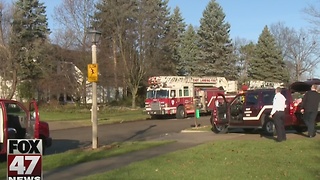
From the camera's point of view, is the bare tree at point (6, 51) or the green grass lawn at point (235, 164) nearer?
the green grass lawn at point (235, 164)

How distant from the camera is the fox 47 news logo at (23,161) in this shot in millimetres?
5102

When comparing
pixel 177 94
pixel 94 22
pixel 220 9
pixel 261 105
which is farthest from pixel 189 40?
pixel 261 105

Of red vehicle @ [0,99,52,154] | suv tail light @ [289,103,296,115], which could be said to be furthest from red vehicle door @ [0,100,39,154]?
suv tail light @ [289,103,296,115]

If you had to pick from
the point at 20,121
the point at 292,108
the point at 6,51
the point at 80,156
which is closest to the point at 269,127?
the point at 292,108

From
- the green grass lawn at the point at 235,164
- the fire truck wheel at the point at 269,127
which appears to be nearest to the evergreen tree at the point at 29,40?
the fire truck wheel at the point at 269,127

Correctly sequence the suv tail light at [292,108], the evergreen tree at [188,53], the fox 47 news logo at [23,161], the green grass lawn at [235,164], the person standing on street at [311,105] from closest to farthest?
the fox 47 news logo at [23,161] < the green grass lawn at [235,164] < the person standing on street at [311,105] < the suv tail light at [292,108] < the evergreen tree at [188,53]

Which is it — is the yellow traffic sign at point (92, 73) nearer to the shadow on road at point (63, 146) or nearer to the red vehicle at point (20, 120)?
the red vehicle at point (20, 120)

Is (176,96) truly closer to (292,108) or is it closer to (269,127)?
(269,127)

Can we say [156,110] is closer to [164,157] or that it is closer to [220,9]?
[164,157]

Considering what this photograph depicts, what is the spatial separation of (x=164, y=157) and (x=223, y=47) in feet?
171

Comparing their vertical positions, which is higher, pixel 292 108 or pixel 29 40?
pixel 29 40

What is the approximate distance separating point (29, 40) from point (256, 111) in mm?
36312

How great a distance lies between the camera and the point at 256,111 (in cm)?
1798

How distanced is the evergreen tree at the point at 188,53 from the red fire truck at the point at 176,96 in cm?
2632
